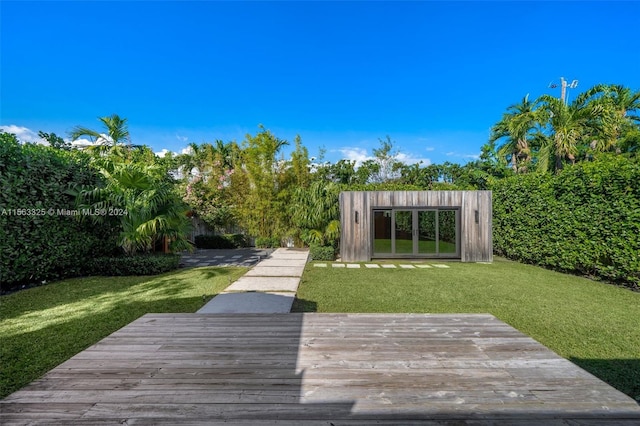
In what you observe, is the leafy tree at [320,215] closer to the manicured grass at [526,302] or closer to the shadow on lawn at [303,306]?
the manicured grass at [526,302]

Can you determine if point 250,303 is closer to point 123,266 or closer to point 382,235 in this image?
point 123,266

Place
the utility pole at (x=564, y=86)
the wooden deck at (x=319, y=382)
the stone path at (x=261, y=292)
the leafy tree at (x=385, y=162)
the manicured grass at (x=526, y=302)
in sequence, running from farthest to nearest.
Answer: the leafy tree at (x=385, y=162) < the utility pole at (x=564, y=86) < the stone path at (x=261, y=292) < the manicured grass at (x=526, y=302) < the wooden deck at (x=319, y=382)

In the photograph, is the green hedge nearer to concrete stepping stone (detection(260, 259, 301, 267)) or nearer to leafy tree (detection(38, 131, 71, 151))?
concrete stepping stone (detection(260, 259, 301, 267))

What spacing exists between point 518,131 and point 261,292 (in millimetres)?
14193

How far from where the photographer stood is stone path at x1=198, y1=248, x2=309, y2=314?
3.68 metres

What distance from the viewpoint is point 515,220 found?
334 inches

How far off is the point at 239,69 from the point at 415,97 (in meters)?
8.62

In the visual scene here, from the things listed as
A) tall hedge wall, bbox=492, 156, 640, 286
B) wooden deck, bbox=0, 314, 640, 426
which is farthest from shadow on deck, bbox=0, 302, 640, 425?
tall hedge wall, bbox=492, 156, 640, 286

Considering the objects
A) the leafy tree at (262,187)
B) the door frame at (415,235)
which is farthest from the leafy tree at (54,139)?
the door frame at (415,235)

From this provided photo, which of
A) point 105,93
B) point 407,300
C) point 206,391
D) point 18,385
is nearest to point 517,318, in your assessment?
point 407,300

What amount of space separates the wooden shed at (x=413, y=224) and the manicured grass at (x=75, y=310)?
14.0 ft

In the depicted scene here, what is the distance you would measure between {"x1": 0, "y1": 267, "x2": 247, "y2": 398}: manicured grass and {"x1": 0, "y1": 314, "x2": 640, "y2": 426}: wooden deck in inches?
47.4

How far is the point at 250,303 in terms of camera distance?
3896 millimetres

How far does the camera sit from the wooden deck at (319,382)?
1210mm
